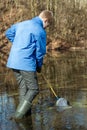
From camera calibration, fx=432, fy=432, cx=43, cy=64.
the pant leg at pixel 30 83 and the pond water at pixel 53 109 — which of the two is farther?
the pant leg at pixel 30 83

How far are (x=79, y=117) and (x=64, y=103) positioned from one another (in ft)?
3.31

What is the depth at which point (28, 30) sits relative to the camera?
7.95 m

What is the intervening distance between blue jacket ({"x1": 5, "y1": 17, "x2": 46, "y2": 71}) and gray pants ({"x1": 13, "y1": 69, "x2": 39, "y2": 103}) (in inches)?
5.2

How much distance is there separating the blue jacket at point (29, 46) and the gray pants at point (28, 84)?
132 millimetres

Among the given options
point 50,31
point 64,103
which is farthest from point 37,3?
point 64,103

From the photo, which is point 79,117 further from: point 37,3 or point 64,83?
point 37,3

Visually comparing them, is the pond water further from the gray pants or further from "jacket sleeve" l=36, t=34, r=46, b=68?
"jacket sleeve" l=36, t=34, r=46, b=68

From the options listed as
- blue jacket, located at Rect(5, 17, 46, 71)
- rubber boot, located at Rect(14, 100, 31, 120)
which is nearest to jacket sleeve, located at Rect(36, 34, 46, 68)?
blue jacket, located at Rect(5, 17, 46, 71)

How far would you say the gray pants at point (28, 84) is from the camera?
8.03m

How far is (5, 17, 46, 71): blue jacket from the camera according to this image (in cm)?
791

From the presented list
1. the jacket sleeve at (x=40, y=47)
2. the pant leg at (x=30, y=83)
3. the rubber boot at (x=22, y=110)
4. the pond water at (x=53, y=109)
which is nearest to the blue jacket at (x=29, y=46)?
the jacket sleeve at (x=40, y=47)

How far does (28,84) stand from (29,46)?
0.72 metres

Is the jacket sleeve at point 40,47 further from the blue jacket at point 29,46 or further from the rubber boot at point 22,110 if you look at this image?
the rubber boot at point 22,110

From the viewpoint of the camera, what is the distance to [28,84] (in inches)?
319
